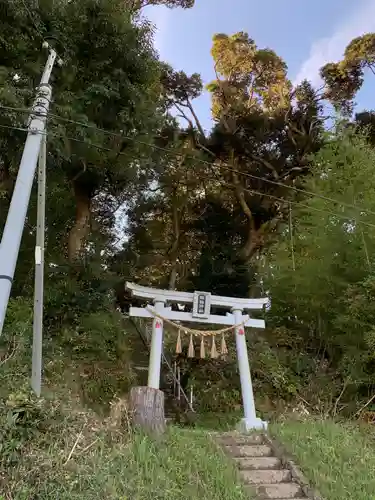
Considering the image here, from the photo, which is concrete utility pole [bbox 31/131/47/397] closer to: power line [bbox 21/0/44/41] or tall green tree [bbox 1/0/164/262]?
tall green tree [bbox 1/0/164/262]

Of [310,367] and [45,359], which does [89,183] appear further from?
[310,367]

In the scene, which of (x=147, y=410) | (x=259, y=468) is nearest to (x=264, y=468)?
(x=259, y=468)

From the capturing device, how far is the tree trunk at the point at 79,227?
9776mm

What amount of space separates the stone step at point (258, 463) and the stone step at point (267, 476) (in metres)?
0.10

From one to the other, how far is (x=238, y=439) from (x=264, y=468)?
1.97 ft

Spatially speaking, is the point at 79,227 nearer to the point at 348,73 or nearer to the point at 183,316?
the point at 183,316

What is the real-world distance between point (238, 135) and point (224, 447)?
12535 mm

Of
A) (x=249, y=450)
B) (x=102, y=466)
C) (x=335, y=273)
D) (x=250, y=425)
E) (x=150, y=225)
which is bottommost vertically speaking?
(x=250, y=425)

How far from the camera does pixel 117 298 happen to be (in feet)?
42.2

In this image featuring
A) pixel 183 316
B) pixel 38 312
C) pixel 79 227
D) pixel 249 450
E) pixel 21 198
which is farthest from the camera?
pixel 79 227

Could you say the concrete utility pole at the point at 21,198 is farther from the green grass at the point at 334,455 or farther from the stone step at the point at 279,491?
the green grass at the point at 334,455

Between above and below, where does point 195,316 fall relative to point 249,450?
above

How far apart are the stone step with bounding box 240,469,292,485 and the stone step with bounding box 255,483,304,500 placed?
9 centimetres

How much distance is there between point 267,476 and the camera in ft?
14.4
